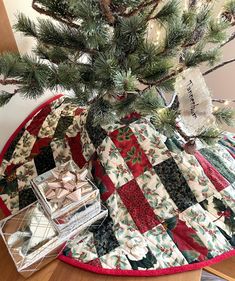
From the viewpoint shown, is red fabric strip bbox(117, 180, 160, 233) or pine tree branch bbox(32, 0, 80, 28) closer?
pine tree branch bbox(32, 0, 80, 28)

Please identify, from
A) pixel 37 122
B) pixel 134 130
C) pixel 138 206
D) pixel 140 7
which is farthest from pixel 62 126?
pixel 140 7

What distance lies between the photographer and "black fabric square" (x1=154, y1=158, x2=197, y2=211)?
870 mm

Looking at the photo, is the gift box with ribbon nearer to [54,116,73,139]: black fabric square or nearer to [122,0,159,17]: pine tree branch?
[54,116,73,139]: black fabric square

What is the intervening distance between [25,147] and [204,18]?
0.72 m

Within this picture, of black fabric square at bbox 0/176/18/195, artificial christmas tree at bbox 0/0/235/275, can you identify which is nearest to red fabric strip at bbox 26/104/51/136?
artificial christmas tree at bbox 0/0/235/275

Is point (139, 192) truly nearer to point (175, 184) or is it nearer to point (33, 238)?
point (175, 184)

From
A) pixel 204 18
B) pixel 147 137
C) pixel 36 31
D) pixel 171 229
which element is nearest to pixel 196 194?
pixel 171 229

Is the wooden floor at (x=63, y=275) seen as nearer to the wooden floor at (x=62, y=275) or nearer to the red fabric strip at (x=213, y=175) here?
the wooden floor at (x=62, y=275)

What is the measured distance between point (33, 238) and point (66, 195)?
0.16 m

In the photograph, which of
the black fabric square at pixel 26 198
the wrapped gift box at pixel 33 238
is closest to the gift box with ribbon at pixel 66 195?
the wrapped gift box at pixel 33 238

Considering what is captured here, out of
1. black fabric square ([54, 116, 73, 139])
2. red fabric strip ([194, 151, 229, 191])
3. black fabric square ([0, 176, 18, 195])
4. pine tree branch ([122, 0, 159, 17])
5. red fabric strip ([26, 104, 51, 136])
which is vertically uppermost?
pine tree branch ([122, 0, 159, 17])

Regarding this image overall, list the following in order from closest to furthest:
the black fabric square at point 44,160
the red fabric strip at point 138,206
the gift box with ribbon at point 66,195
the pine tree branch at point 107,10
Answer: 1. the pine tree branch at point 107,10
2. the gift box with ribbon at point 66,195
3. the red fabric strip at point 138,206
4. the black fabric square at point 44,160

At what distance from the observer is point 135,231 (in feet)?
2.79

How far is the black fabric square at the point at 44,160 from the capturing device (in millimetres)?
985
